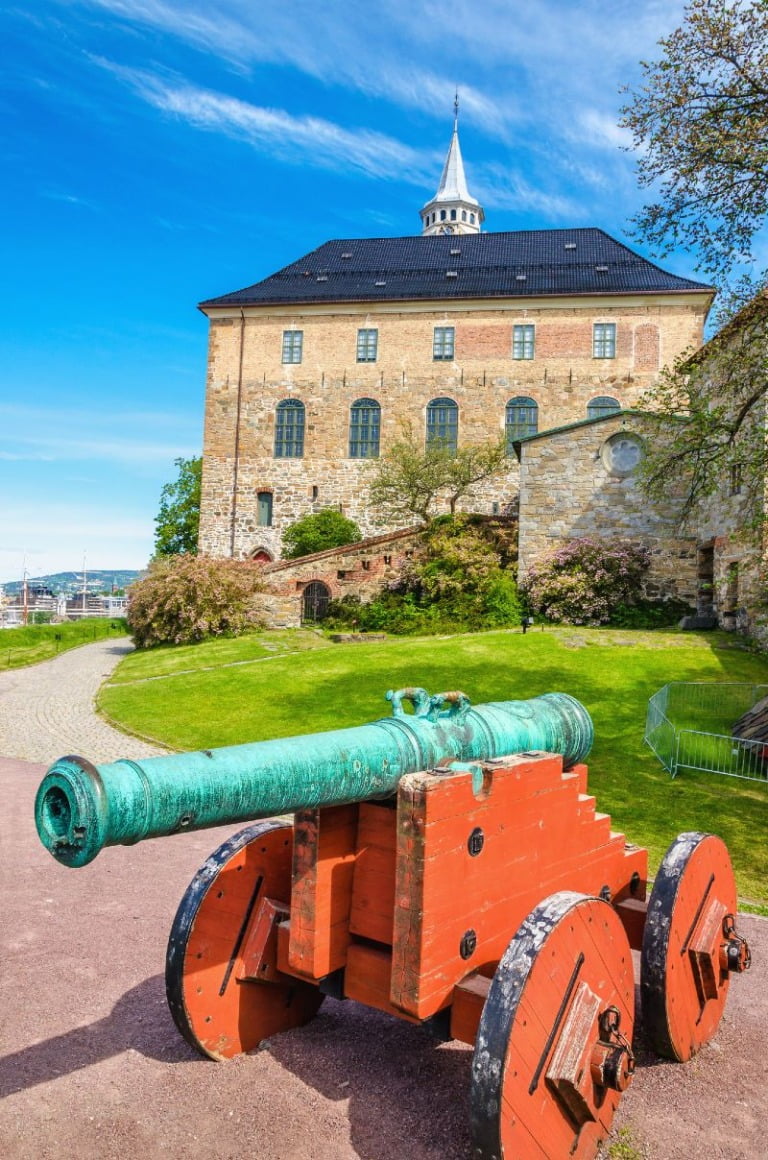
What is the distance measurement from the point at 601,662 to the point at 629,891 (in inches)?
497

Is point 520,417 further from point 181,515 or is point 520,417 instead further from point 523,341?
point 181,515

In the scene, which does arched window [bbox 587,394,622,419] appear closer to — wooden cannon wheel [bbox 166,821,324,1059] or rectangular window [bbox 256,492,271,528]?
rectangular window [bbox 256,492,271,528]

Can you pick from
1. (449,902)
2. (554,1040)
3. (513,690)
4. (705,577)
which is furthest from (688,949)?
(705,577)

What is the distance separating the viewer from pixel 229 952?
12.3 feet

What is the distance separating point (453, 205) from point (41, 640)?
4851 cm

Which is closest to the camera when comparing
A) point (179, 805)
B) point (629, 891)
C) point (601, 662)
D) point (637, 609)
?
point (179, 805)

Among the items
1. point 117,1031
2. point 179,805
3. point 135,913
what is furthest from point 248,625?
point 179,805

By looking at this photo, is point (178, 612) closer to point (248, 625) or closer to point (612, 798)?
point (248, 625)

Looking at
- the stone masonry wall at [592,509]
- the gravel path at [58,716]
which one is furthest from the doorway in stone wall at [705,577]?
the gravel path at [58,716]

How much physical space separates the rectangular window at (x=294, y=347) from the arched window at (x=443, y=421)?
6793mm

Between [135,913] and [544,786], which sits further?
[135,913]

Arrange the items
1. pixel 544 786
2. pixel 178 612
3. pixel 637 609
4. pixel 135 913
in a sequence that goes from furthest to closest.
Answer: pixel 178 612 < pixel 637 609 < pixel 135 913 < pixel 544 786

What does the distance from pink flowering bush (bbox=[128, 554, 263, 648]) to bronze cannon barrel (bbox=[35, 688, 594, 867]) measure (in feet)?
72.5

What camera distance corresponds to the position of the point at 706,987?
4.03 m
